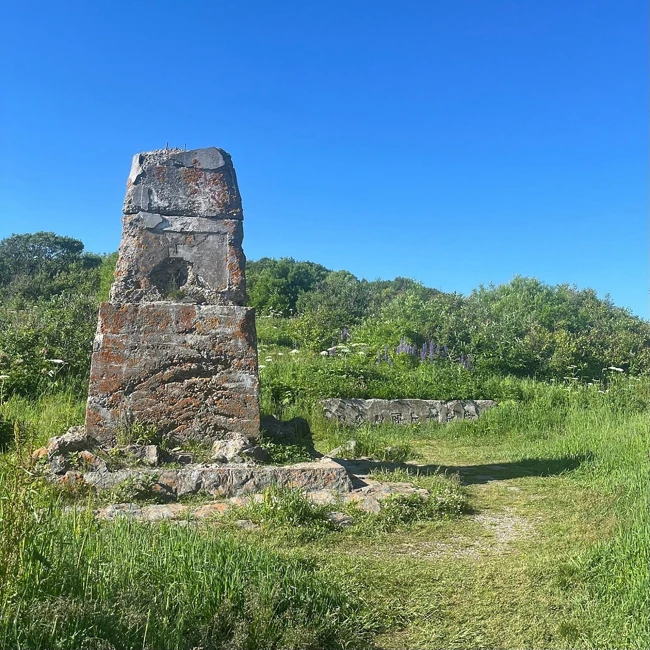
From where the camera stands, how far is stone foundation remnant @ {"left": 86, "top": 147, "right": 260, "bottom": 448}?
5.89m

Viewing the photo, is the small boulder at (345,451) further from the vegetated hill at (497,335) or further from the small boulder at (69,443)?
the vegetated hill at (497,335)

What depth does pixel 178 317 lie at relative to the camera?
6039 mm

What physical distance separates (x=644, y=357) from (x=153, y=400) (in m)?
13.7

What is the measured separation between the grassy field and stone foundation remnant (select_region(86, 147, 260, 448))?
4.15 feet

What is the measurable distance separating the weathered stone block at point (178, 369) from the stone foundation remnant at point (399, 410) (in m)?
4.62

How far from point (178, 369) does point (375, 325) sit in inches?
407

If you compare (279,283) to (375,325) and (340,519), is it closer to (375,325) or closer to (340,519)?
(375,325)

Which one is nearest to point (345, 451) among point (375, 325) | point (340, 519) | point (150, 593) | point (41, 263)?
point (340, 519)

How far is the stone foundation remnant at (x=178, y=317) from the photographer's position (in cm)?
589

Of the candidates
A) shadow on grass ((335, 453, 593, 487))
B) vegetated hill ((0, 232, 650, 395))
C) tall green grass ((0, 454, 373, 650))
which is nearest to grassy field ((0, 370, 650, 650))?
tall green grass ((0, 454, 373, 650))

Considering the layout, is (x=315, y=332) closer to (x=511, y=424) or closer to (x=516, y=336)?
(x=516, y=336)

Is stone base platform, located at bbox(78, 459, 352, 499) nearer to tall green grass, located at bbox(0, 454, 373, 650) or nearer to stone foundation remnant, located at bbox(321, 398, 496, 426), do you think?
tall green grass, located at bbox(0, 454, 373, 650)

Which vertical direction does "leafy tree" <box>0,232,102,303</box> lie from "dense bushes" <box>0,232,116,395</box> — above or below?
above

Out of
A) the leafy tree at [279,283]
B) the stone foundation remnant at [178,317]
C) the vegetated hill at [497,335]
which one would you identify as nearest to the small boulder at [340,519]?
the stone foundation remnant at [178,317]
